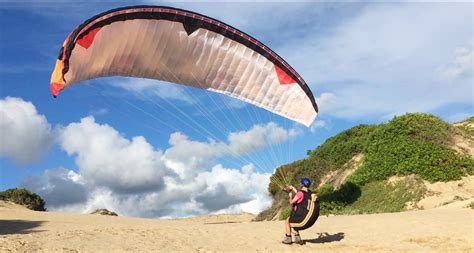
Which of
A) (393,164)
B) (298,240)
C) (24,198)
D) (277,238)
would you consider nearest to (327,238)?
(277,238)

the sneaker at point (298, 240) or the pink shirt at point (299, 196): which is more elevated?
the pink shirt at point (299, 196)

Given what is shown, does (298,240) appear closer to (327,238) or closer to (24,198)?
(327,238)

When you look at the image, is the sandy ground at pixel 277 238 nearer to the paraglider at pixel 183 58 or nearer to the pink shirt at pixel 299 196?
the pink shirt at pixel 299 196

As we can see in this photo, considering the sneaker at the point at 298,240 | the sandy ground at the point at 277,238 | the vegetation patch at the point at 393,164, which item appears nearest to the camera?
the sandy ground at the point at 277,238

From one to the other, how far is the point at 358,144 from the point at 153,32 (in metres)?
17.3

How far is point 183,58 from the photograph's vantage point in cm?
1448

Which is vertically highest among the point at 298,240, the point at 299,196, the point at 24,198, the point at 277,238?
the point at 24,198

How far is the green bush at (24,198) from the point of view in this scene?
3360 cm

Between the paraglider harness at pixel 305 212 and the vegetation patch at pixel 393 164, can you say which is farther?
the vegetation patch at pixel 393 164

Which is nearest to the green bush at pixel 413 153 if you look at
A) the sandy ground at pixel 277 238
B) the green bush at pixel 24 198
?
the sandy ground at pixel 277 238

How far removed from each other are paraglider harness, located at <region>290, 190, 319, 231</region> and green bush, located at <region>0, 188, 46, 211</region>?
2669 cm

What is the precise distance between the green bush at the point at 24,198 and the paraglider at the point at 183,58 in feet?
77.9

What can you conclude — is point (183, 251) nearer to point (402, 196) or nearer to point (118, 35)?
point (118, 35)

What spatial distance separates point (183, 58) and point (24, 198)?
24966mm
